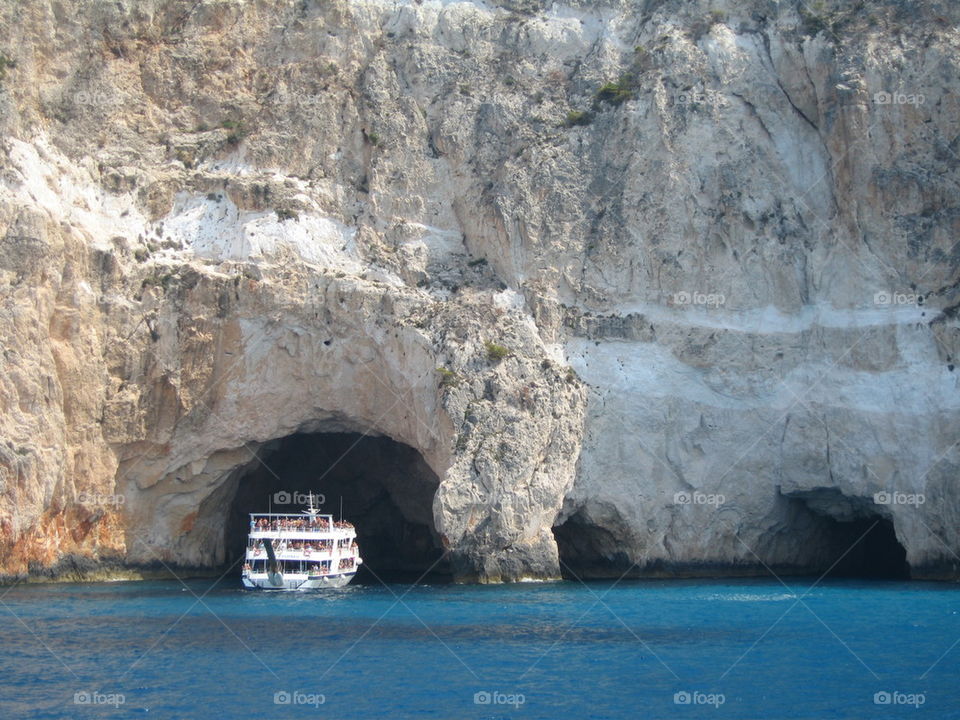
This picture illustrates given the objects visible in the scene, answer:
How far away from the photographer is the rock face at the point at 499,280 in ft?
139

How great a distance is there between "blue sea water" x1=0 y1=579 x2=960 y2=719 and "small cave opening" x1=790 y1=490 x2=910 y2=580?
18.5 feet

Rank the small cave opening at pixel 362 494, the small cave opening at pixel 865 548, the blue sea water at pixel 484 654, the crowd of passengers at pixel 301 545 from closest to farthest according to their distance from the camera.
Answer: the blue sea water at pixel 484 654 < the crowd of passengers at pixel 301 545 < the small cave opening at pixel 865 548 < the small cave opening at pixel 362 494

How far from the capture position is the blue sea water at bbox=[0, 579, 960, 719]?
2300 centimetres

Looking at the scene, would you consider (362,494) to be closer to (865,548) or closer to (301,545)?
(301,545)

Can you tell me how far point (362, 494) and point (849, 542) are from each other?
18.6 m

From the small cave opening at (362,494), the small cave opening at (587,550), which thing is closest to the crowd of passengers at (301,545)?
the small cave opening at (362,494)

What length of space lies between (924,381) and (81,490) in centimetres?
2703

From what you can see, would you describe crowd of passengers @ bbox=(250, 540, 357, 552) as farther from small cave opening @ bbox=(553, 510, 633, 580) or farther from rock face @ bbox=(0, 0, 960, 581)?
small cave opening @ bbox=(553, 510, 633, 580)

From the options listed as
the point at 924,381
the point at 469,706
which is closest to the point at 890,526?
the point at 924,381

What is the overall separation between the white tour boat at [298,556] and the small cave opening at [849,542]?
50.1 feet

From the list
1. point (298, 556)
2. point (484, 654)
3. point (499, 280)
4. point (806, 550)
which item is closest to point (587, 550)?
point (806, 550)

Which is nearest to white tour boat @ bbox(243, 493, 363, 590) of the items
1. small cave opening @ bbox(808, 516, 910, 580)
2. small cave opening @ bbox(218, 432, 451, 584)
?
small cave opening @ bbox(218, 432, 451, 584)

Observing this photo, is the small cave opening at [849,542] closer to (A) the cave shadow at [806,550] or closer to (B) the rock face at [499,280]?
(A) the cave shadow at [806,550]

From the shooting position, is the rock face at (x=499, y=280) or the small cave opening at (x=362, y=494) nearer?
the rock face at (x=499, y=280)
